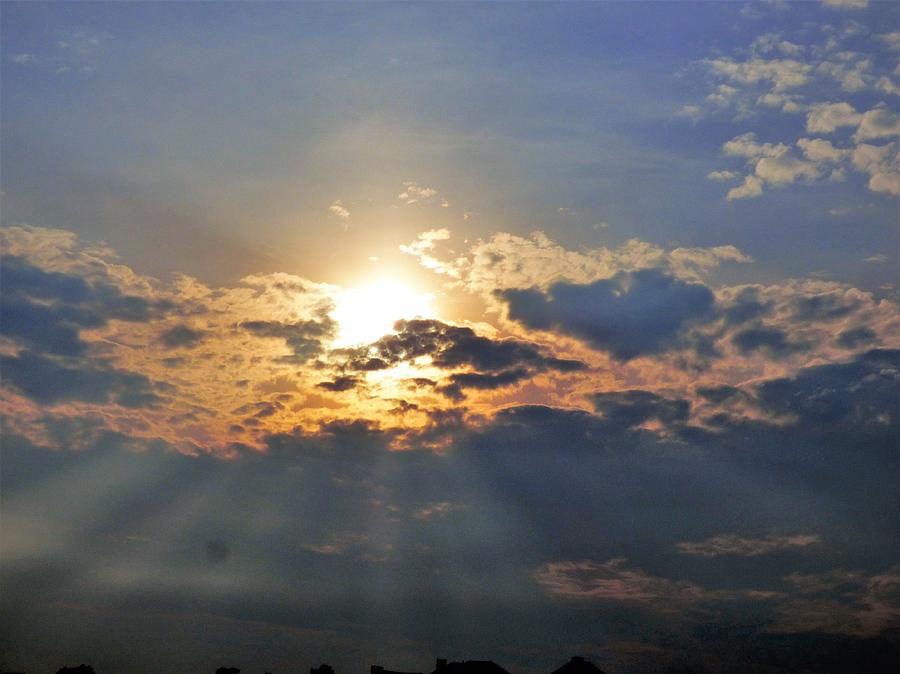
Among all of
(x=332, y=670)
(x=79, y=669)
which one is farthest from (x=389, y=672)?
(x=79, y=669)

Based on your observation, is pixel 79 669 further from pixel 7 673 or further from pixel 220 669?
pixel 220 669

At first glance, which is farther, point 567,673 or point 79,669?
point 79,669

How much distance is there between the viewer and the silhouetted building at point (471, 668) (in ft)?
365

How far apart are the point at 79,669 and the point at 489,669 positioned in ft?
169

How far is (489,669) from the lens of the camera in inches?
4412

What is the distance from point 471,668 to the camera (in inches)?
4402

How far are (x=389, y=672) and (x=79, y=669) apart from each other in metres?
38.9

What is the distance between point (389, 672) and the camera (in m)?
118

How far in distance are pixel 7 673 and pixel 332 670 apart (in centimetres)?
3976

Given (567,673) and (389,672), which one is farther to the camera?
(389,672)

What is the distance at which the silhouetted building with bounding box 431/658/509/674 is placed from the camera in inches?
4385

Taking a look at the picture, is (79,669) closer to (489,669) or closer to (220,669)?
(220,669)

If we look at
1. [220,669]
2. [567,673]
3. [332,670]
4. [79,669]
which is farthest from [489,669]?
[79,669]

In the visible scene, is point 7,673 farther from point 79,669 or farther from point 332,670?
point 332,670
